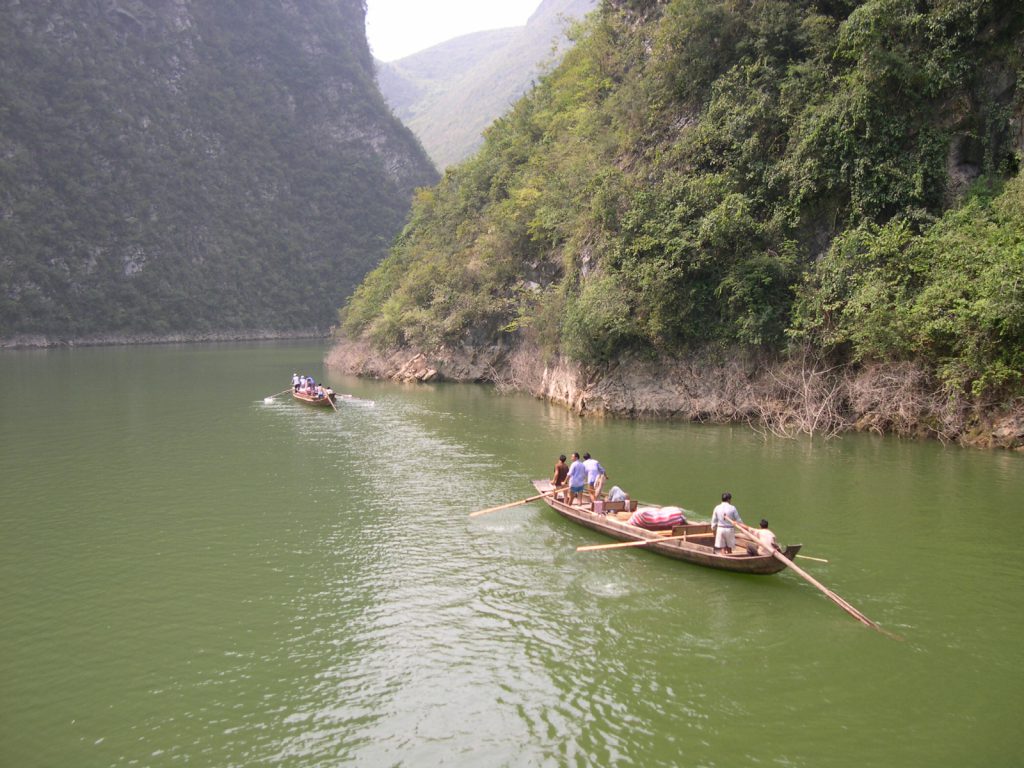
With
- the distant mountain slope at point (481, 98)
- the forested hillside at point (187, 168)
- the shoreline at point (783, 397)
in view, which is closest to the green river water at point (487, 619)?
the shoreline at point (783, 397)

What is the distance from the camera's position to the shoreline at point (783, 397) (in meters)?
19.1

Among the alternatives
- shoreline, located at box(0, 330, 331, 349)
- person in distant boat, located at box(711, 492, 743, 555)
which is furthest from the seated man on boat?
shoreline, located at box(0, 330, 331, 349)

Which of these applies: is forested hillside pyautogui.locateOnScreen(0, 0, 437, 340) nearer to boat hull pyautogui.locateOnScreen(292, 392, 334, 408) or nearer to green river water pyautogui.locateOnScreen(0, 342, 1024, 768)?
boat hull pyautogui.locateOnScreen(292, 392, 334, 408)

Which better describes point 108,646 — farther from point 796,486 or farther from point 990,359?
point 990,359

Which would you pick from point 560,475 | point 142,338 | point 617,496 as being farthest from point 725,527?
point 142,338

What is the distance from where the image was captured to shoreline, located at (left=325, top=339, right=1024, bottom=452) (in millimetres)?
19078

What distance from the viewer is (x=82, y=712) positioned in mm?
7270

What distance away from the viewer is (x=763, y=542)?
10289 mm

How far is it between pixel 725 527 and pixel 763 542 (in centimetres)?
66

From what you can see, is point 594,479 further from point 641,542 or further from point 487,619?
point 487,619

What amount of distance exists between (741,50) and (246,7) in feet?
400

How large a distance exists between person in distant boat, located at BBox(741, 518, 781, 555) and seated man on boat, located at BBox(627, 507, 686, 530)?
1.34 m

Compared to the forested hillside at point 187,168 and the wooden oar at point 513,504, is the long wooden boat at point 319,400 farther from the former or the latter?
the forested hillside at point 187,168

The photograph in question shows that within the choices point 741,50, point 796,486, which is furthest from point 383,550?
point 741,50
